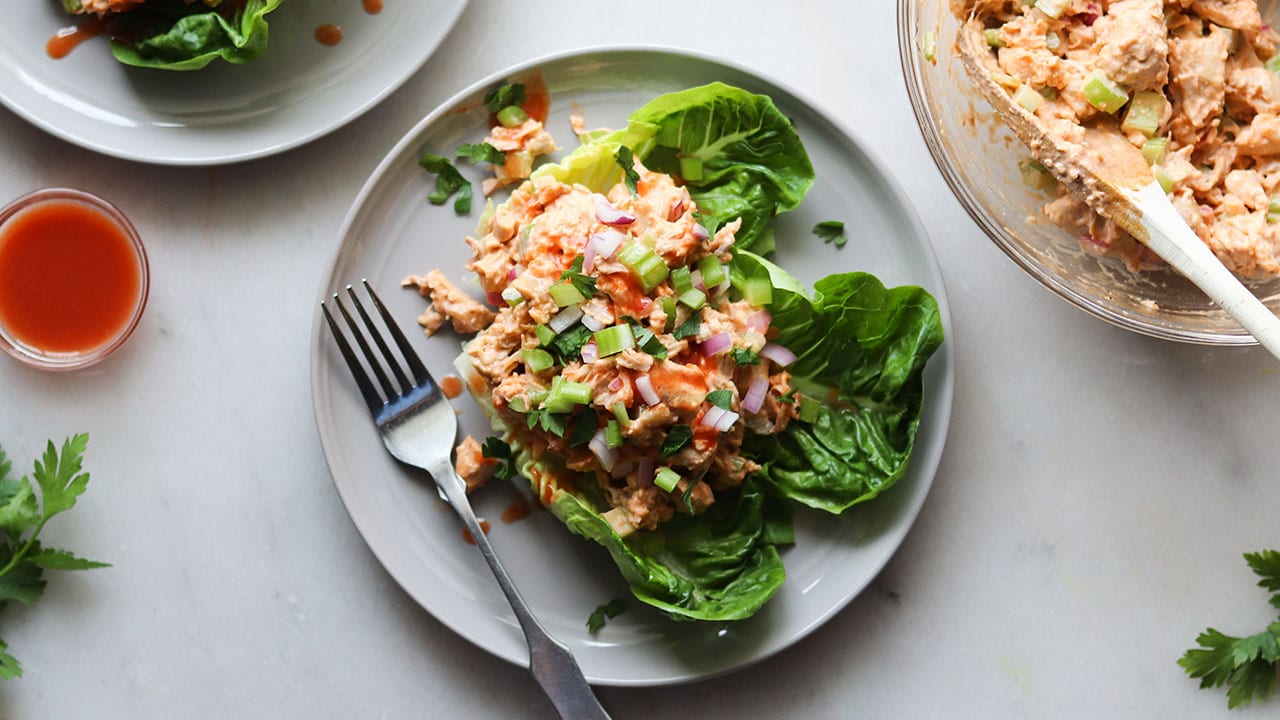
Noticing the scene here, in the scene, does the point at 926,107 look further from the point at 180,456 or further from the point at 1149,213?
the point at 180,456

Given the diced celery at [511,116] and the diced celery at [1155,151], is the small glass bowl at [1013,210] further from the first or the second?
the diced celery at [511,116]

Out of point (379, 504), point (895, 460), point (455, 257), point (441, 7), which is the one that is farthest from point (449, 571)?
point (441, 7)

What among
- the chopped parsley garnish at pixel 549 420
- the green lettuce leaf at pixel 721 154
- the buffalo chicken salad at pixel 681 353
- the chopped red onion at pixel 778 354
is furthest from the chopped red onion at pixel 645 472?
the green lettuce leaf at pixel 721 154

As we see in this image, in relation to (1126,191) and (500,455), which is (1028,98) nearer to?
(1126,191)

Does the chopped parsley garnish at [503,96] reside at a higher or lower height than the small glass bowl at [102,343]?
higher

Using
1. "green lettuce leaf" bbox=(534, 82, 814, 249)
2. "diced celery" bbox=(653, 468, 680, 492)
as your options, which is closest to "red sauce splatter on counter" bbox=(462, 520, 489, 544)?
"diced celery" bbox=(653, 468, 680, 492)

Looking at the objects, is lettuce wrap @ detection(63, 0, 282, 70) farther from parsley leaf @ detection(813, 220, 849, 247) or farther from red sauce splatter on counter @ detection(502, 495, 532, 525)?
parsley leaf @ detection(813, 220, 849, 247)

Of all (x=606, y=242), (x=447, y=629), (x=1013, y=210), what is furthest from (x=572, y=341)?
(x=1013, y=210)
